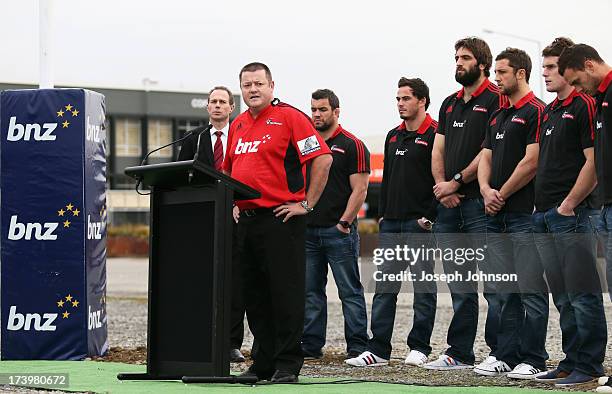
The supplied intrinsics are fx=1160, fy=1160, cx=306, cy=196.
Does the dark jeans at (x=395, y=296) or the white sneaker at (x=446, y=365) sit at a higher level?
the dark jeans at (x=395, y=296)

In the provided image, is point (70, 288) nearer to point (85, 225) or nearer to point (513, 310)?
point (85, 225)

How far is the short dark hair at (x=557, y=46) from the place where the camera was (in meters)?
7.96

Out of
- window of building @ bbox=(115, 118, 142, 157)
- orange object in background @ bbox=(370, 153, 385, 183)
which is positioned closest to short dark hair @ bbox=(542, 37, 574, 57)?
orange object in background @ bbox=(370, 153, 385, 183)

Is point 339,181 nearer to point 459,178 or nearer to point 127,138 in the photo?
point 459,178

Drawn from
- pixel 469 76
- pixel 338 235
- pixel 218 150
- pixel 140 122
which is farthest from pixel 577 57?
pixel 140 122

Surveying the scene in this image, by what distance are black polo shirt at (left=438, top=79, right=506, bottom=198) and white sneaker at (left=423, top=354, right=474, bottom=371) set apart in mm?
1276

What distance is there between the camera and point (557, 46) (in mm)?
7992

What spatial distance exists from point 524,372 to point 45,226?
13.8 feet

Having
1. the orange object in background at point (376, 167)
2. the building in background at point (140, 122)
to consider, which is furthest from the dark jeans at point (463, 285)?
the building in background at point (140, 122)

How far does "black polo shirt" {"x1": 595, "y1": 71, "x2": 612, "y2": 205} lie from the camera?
705cm

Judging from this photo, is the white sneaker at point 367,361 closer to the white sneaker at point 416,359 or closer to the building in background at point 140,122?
the white sneaker at point 416,359

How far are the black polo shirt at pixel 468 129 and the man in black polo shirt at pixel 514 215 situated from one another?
0.22 m

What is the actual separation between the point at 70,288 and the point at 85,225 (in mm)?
548

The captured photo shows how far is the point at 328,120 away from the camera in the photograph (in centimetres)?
1016
